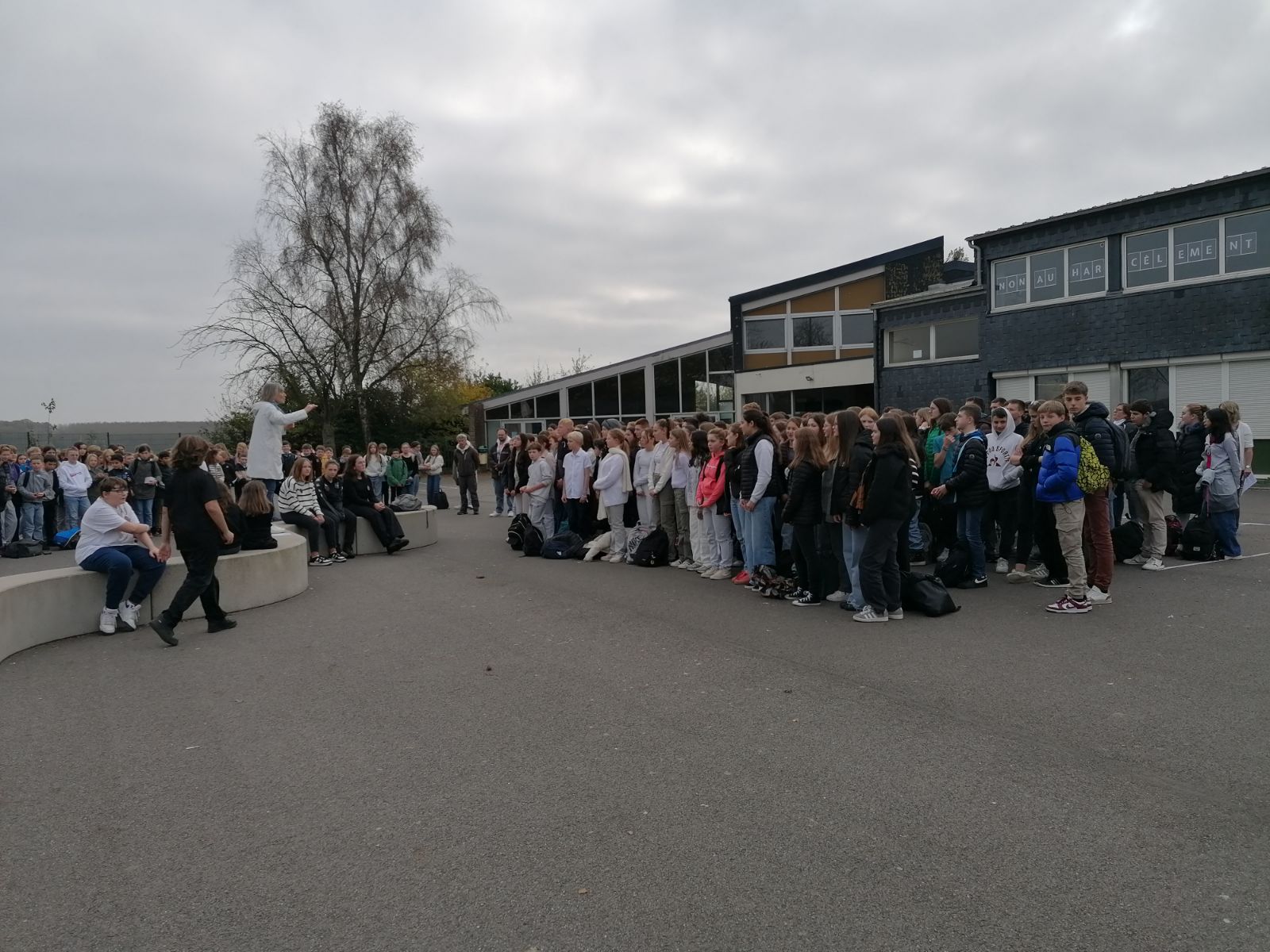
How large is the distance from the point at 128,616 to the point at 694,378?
2951 cm

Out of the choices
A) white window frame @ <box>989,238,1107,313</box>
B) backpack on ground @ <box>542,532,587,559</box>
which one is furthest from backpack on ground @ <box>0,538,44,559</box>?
white window frame @ <box>989,238,1107,313</box>

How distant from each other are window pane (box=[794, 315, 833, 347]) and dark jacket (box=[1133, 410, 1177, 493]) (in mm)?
21984

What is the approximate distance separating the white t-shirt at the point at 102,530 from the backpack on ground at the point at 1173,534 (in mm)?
11278

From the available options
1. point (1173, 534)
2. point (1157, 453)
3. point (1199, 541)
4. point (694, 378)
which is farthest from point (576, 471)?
point (694, 378)

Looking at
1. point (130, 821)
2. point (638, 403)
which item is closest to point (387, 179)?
point (638, 403)

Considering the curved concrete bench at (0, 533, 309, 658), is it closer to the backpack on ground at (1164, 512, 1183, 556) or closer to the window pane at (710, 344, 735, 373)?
the backpack on ground at (1164, 512, 1183, 556)

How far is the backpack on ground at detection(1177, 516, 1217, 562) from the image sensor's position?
10141mm

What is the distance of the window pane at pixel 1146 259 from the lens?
20.2m

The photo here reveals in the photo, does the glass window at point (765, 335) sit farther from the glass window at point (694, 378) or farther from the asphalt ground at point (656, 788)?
the asphalt ground at point (656, 788)

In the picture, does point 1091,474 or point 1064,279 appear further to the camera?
point 1064,279

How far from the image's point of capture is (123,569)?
838 centimetres

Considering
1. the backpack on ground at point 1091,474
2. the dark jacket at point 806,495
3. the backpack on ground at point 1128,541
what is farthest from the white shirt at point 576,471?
the backpack on ground at point 1091,474

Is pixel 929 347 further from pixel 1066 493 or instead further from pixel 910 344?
pixel 1066 493

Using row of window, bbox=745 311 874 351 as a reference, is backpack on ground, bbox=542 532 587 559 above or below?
below
